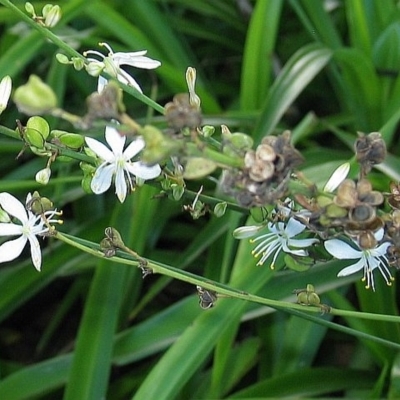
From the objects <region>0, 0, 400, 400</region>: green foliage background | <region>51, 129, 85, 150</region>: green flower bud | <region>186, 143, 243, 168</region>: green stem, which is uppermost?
<region>0, 0, 400, 400</region>: green foliage background

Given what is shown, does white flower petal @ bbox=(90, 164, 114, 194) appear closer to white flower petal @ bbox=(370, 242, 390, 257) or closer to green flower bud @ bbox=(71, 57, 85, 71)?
green flower bud @ bbox=(71, 57, 85, 71)

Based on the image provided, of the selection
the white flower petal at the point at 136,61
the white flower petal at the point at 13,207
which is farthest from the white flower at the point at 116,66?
the white flower petal at the point at 13,207

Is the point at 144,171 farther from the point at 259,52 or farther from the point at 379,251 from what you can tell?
the point at 259,52

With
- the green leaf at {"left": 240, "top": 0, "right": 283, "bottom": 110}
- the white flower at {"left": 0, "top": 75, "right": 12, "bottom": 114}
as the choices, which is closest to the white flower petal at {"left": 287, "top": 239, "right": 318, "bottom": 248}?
the white flower at {"left": 0, "top": 75, "right": 12, "bottom": 114}

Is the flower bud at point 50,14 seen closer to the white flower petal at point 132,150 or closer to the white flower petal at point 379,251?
the white flower petal at point 132,150

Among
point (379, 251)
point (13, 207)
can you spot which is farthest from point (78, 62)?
point (379, 251)

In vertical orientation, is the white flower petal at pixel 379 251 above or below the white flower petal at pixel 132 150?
below

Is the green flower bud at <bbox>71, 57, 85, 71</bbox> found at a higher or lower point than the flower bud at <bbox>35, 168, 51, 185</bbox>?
higher
